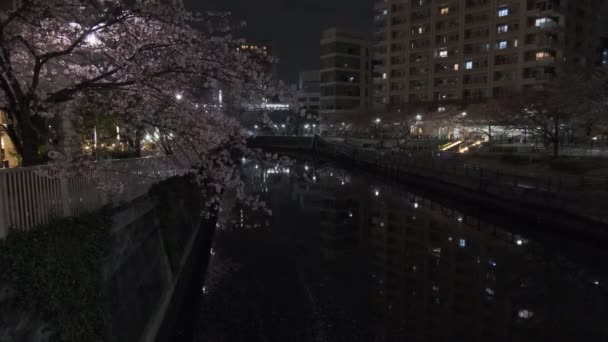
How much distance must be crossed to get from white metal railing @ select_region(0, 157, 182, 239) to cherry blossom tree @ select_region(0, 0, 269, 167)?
1.14m

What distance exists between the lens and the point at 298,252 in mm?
17281

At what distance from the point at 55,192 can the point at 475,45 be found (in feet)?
222

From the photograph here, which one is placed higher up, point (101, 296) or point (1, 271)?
point (1, 271)

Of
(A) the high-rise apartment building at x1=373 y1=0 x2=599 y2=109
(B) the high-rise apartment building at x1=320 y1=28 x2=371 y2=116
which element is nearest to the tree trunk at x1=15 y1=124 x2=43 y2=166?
(A) the high-rise apartment building at x1=373 y1=0 x2=599 y2=109

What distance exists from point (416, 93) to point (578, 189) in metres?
52.4

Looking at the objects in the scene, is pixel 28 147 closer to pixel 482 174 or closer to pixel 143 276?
pixel 143 276

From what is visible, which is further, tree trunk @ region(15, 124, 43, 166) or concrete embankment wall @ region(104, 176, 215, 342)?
concrete embankment wall @ region(104, 176, 215, 342)

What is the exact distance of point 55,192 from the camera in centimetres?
686

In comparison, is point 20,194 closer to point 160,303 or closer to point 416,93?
point 160,303

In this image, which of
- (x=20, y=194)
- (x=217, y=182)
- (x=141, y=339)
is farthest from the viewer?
(x=217, y=182)

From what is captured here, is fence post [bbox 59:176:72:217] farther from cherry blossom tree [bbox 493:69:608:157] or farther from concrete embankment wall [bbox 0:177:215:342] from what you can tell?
cherry blossom tree [bbox 493:69:608:157]

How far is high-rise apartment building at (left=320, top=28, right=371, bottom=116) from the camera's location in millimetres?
89938

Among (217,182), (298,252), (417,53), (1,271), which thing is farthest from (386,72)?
(1,271)

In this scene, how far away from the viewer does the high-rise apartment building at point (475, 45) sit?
5690cm
